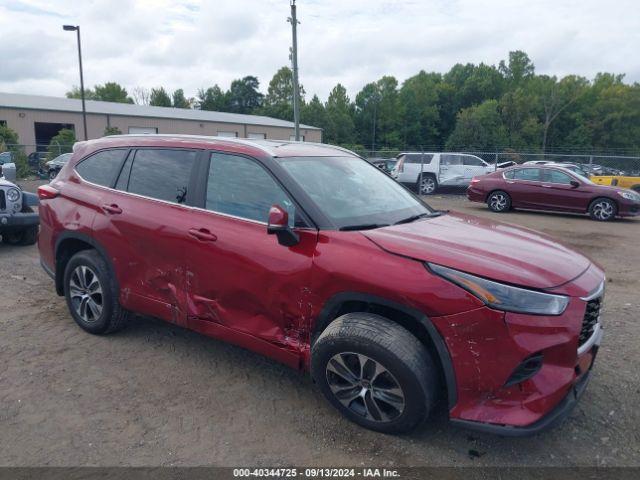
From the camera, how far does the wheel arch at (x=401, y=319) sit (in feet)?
8.98

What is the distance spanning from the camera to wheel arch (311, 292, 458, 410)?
2738 mm

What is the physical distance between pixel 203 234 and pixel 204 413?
1.22 m

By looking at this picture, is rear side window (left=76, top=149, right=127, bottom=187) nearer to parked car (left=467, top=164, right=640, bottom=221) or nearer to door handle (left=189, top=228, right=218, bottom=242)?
door handle (left=189, top=228, right=218, bottom=242)

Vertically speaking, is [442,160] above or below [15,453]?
above

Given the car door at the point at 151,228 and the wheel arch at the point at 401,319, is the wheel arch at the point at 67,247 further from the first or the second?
the wheel arch at the point at 401,319

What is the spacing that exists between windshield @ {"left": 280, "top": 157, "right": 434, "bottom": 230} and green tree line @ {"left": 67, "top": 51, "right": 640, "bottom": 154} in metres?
60.7

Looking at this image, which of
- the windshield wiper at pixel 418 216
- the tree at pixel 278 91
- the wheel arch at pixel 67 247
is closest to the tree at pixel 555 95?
the tree at pixel 278 91

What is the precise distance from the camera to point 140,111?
4375 centimetres

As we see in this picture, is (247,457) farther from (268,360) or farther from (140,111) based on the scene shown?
(140,111)

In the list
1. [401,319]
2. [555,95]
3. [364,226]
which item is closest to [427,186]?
[364,226]

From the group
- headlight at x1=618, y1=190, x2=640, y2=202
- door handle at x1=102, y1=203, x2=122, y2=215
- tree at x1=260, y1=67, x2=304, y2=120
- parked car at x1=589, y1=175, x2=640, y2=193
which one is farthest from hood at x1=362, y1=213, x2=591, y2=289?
tree at x1=260, y1=67, x2=304, y2=120

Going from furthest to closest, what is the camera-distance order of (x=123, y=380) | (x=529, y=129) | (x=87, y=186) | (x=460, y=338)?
(x=529, y=129), (x=87, y=186), (x=123, y=380), (x=460, y=338)

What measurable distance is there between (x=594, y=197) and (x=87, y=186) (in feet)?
41.4

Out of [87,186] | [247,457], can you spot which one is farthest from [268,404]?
[87,186]
